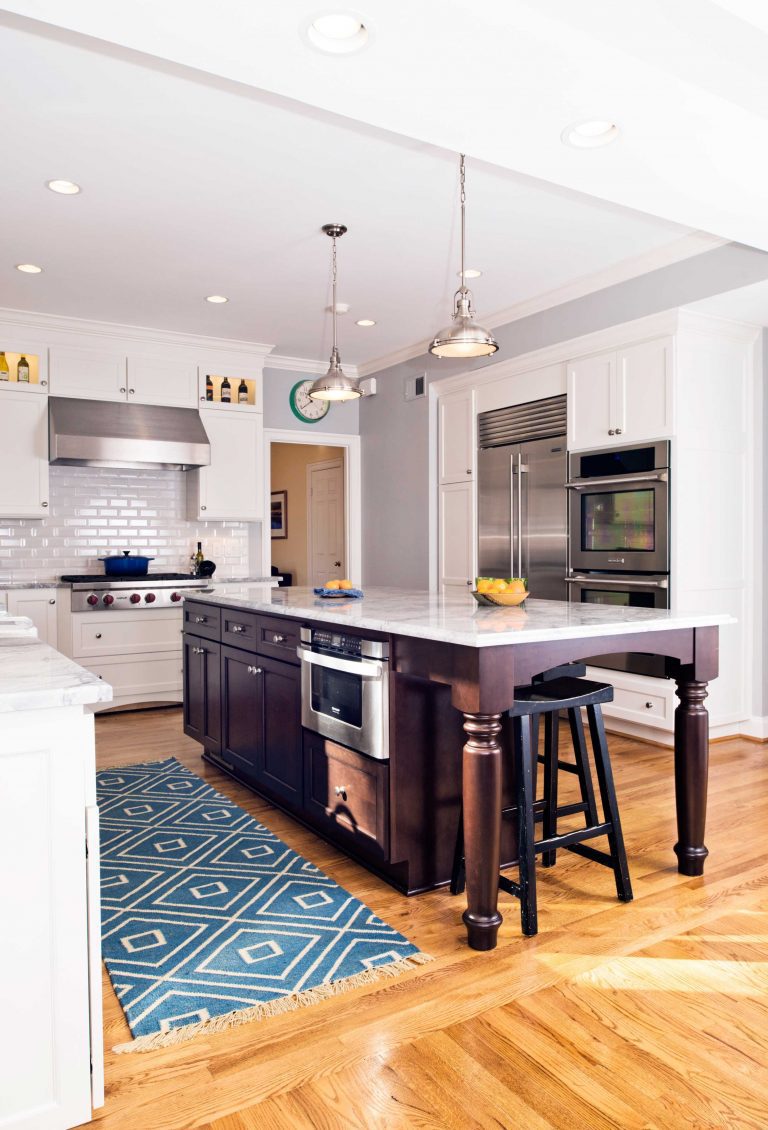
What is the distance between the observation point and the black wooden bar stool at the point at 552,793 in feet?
7.52

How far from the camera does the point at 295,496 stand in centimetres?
919

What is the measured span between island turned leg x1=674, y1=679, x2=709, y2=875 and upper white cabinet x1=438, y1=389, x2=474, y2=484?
349 centimetres

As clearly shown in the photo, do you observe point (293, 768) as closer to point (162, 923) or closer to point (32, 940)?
point (162, 923)

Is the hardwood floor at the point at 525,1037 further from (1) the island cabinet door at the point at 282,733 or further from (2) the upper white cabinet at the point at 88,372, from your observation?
(2) the upper white cabinet at the point at 88,372

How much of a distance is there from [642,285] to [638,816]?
2894 mm

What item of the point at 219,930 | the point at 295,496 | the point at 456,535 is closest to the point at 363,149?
the point at 219,930

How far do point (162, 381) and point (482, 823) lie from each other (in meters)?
4.73

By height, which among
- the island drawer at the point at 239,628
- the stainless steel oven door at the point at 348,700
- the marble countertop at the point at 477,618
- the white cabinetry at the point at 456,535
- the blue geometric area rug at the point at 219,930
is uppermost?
the white cabinetry at the point at 456,535

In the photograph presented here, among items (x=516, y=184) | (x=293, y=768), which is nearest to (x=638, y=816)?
(x=293, y=768)

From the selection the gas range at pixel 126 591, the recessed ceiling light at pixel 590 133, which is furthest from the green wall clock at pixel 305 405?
the recessed ceiling light at pixel 590 133

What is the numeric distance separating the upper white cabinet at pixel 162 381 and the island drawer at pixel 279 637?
3.22m

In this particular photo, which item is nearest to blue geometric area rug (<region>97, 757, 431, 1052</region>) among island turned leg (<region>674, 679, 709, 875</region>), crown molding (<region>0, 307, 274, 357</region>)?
island turned leg (<region>674, 679, 709, 875</region>)

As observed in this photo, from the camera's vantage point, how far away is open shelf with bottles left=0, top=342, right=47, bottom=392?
5.42 m

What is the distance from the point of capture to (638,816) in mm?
3293
